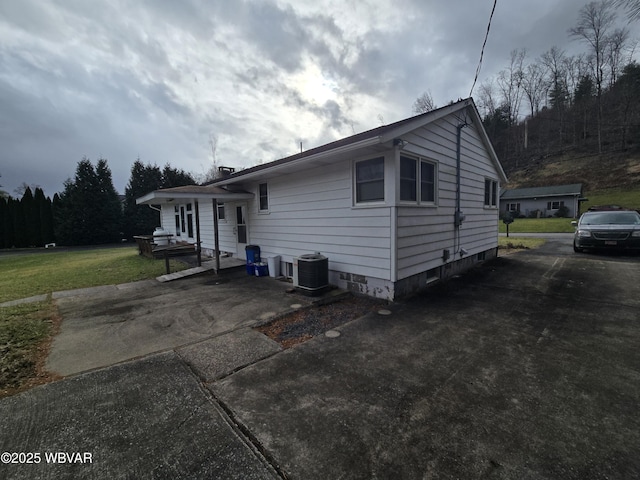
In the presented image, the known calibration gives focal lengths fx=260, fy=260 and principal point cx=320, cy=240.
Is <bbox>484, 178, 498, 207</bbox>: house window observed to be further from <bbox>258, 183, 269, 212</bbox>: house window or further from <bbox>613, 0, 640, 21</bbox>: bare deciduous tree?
<bbox>258, 183, 269, 212</bbox>: house window

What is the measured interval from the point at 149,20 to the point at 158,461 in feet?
31.8

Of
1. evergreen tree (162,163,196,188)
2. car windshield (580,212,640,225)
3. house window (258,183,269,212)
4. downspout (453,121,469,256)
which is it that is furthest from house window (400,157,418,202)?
evergreen tree (162,163,196,188)

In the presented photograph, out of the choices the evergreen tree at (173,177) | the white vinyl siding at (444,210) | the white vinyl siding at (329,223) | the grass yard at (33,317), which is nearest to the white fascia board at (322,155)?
the white vinyl siding at (329,223)

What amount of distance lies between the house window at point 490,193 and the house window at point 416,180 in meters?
4.10

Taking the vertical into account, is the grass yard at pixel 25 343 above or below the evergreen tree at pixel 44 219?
below

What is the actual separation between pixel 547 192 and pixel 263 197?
35.9 metres

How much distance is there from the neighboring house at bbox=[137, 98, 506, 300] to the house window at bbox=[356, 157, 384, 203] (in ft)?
0.07

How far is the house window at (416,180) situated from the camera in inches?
206

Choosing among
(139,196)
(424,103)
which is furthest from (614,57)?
(139,196)

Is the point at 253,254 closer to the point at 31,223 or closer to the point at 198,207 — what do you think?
the point at 198,207

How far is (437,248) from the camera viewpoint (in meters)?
6.34

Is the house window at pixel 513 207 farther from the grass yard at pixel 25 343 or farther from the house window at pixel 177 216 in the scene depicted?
the grass yard at pixel 25 343

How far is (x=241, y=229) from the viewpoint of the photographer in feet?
31.5

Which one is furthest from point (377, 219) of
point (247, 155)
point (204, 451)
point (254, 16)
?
point (247, 155)
